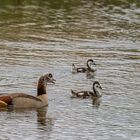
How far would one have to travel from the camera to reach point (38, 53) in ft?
104

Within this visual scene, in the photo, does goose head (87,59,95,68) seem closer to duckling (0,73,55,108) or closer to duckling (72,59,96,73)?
duckling (72,59,96,73)

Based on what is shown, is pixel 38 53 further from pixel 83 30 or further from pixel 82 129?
pixel 82 129

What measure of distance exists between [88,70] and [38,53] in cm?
469

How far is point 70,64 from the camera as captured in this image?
29219 mm

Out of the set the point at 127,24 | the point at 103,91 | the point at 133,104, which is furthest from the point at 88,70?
the point at 127,24

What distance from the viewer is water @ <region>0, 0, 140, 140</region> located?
64.8 ft

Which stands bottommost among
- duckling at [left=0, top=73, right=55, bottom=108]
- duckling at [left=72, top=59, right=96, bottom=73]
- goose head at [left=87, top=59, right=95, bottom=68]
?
duckling at [left=0, top=73, right=55, bottom=108]

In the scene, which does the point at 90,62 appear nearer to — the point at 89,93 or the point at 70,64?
the point at 70,64

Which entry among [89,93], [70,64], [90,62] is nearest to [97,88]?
[89,93]

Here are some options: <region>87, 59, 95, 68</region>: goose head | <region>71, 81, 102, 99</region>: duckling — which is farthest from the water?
<region>87, 59, 95, 68</region>: goose head

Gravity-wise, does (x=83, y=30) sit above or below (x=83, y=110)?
above

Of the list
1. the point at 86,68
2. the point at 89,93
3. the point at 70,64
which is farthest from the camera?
the point at 70,64

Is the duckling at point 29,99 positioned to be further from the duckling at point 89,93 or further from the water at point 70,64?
the duckling at point 89,93

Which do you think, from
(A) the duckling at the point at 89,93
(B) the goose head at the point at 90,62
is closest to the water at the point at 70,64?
(A) the duckling at the point at 89,93
